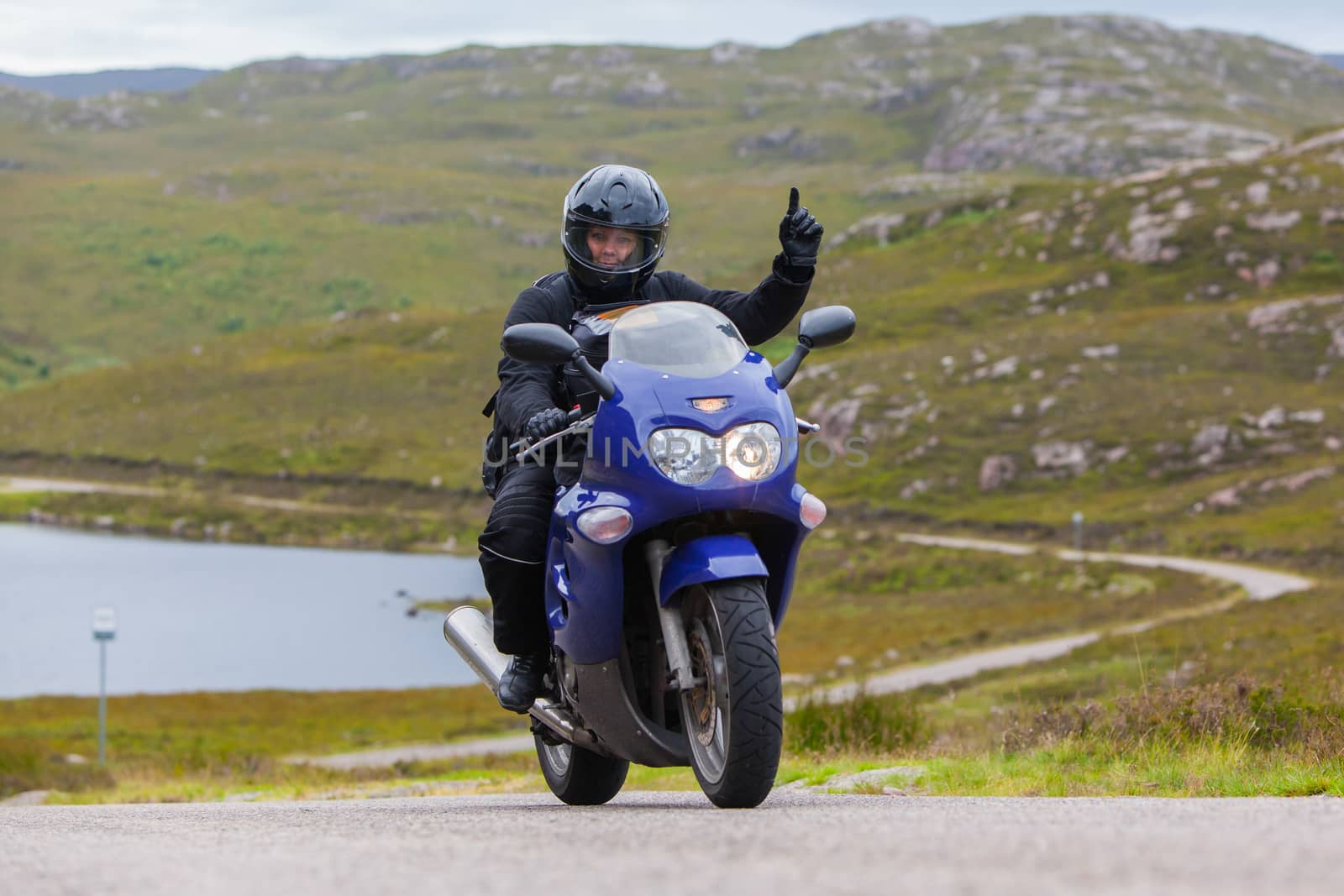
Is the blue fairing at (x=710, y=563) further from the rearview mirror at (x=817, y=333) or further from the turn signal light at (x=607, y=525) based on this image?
the rearview mirror at (x=817, y=333)

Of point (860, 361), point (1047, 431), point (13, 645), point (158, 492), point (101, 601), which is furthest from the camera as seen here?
point (158, 492)

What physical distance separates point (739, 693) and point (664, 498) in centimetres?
96

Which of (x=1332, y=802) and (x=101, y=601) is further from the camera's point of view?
(x=101, y=601)

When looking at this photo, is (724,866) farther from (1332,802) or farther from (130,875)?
(1332,802)

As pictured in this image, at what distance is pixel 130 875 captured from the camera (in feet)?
16.6

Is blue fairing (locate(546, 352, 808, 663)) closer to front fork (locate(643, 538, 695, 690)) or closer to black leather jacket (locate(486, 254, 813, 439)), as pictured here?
front fork (locate(643, 538, 695, 690))

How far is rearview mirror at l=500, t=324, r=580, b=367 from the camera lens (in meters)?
7.57

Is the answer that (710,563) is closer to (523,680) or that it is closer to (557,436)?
(557,436)

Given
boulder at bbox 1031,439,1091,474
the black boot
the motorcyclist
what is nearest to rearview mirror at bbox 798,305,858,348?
the motorcyclist

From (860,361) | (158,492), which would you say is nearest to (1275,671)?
(860,361)

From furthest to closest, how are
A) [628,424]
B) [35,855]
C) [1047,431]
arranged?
[1047,431] < [628,424] < [35,855]

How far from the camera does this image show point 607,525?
739 centimetres

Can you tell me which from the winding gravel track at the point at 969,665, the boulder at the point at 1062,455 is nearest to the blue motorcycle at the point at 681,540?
the winding gravel track at the point at 969,665

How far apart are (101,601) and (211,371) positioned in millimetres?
83656
